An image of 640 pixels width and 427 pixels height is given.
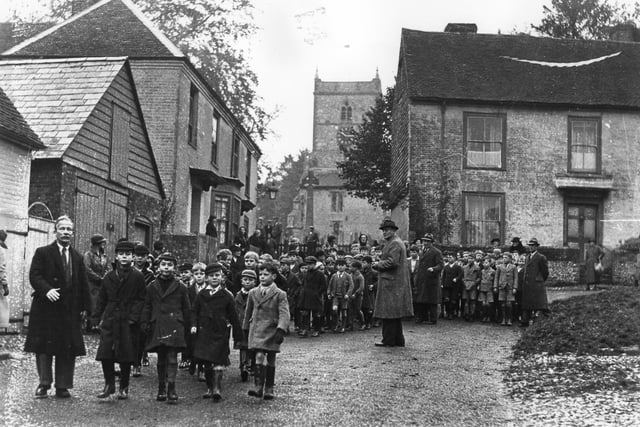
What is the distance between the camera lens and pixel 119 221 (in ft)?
65.5

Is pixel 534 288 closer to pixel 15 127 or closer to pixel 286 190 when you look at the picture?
pixel 15 127

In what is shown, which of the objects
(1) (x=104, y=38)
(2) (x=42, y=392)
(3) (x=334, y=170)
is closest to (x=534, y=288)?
(2) (x=42, y=392)

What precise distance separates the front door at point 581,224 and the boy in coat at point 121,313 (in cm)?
2310

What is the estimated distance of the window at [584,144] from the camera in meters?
30.0

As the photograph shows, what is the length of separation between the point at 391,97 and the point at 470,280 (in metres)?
26.1

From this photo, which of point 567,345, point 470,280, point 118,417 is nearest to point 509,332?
point 470,280

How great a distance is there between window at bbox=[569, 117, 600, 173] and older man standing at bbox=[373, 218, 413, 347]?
18282 millimetres

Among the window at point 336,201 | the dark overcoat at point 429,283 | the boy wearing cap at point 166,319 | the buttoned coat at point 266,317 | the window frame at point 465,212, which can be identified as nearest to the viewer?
the boy wearing cap at point 166,319

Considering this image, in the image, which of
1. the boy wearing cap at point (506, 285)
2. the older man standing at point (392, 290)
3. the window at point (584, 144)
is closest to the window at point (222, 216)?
the window at point (584, 144)

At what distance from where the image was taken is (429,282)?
18.2 metres

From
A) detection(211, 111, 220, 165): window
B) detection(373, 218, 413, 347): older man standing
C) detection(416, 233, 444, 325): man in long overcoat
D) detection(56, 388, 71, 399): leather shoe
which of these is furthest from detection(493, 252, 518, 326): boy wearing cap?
detection(211, 111, 220, 165): window

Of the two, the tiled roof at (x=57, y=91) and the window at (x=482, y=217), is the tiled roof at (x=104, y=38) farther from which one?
the window at (x=482, y=217)

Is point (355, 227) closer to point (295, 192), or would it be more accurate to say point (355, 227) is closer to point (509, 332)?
point (295, 192)

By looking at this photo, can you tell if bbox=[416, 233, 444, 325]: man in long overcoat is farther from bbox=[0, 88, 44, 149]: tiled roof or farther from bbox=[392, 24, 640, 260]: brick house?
bbox=[392, 24, 640, 260]: brick house
